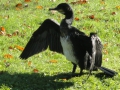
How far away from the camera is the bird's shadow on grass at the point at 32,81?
618cm

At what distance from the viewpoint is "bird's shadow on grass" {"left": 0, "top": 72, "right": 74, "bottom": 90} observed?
20.3 feet

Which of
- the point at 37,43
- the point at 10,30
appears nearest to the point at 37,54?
the point at 37,43

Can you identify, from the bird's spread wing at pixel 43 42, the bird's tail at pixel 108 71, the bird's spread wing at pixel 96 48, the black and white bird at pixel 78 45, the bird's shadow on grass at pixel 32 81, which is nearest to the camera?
the bird's spread wing at pixel 96 48

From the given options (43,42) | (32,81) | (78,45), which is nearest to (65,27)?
(78,45)

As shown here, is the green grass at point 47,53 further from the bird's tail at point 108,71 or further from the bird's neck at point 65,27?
the bird's neck at point 65,27

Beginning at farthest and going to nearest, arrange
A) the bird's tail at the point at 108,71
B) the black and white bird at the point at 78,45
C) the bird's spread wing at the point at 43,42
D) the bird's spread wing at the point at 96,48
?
the bird's spread wing at the point at 43,42
the bird's tail at the point at 108,71
the black and white bird at the point at 78,45
the bird's spread wing at the point at 96,48

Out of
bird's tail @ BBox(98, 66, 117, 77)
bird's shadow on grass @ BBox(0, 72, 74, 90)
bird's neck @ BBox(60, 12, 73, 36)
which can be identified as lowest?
bird's shadow on grass @ BBox(0, 72, 74, 90)

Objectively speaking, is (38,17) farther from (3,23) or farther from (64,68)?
(64,68)

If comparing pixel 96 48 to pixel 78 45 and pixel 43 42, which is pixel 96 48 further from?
pixel 43 42

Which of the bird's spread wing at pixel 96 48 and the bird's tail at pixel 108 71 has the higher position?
the bird's spread wing at pixel 96 48

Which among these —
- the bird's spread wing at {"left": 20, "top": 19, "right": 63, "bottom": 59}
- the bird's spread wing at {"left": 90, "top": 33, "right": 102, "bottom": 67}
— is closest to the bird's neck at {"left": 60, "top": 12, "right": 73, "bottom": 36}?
the bird's spread wing at {"left": 90, "top": 33, "right": 102, "bottom": 67}

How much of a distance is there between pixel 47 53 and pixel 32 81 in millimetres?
1562

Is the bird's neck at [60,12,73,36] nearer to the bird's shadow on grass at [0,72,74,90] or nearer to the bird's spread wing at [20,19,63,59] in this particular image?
the bird's spread wing at [20,19,63,59]

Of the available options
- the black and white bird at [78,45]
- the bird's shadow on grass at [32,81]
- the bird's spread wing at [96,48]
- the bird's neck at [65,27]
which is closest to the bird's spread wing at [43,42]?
the black and white bird at [78,45]
